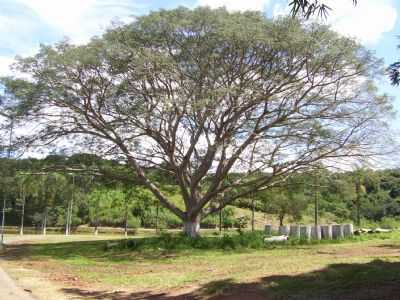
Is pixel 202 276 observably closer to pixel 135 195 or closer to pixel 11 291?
pixel 11 291

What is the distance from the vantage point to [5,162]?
91.1 ft

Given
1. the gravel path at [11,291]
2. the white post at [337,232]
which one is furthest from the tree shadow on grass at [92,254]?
the white post at [337,232]

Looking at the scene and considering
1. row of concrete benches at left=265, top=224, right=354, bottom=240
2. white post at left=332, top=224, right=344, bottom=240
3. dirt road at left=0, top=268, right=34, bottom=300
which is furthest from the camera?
row of concrete benches at left=265, top=224, right=354, bottom=240

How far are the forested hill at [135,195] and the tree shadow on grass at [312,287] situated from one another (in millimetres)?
16912

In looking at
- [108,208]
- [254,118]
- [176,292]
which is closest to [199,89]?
[254,118]

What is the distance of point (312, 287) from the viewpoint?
10.4 m

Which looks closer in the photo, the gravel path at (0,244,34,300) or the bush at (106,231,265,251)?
the gravel path at (0,244,34,300)

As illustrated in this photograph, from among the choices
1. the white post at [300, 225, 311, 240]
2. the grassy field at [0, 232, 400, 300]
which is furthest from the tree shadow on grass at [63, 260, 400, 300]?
the white post at [300, 225, 311, 240]

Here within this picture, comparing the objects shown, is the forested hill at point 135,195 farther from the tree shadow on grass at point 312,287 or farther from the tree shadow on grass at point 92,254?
the tree shadow on grass at point 312,287

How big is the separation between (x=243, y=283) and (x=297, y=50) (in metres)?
15.0

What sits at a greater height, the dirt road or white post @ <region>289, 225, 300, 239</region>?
white post @ <region>289, 225, 300, 239</region>

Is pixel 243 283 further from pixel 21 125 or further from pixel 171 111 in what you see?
pixel 21 125

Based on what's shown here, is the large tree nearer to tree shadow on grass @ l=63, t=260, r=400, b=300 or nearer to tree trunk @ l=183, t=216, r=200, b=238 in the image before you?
tree trunk @ l=183, t=216, r=200, b=238

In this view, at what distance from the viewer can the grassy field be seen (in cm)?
1026
